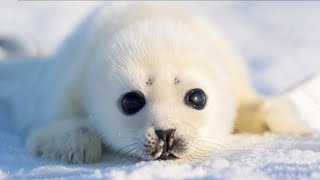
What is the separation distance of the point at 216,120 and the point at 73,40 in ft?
4.23

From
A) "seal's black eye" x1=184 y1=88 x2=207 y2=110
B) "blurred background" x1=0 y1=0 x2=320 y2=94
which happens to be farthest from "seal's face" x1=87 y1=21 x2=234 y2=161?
"blurred background" x1=0 y1=0 x2=320 y2=94

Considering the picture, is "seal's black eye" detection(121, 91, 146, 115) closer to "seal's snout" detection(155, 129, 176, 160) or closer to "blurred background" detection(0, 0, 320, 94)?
"seal's snout" detection(155, 129, 176, 160)

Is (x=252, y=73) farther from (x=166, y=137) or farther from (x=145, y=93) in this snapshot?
(x=166, y=137)

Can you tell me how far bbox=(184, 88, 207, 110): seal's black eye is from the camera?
11.1ft

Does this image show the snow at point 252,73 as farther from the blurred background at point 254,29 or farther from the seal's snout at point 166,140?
the seal's snout at point 166,140

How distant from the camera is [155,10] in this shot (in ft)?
13.7

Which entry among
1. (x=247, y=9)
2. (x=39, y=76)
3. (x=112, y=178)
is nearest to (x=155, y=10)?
(x=39, y=76)

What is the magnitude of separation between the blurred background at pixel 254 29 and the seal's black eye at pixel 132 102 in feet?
9.76

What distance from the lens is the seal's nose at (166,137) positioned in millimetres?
3121

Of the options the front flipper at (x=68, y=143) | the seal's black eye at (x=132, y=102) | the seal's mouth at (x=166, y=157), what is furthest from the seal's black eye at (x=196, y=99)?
the front flipper at (x=68, y=143)

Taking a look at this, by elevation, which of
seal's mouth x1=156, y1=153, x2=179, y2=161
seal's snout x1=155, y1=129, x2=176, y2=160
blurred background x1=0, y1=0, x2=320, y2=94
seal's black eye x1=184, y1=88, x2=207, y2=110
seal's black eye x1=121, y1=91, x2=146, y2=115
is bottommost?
seal's mouth x1=156, y1=153, x2=179, y2=161

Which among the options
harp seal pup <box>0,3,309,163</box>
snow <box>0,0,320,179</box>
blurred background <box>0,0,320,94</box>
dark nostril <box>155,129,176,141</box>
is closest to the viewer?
snow <box>0,0,320,179</box>

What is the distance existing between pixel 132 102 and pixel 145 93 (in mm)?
86

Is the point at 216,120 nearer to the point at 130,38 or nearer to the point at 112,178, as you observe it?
the point at 130,38
